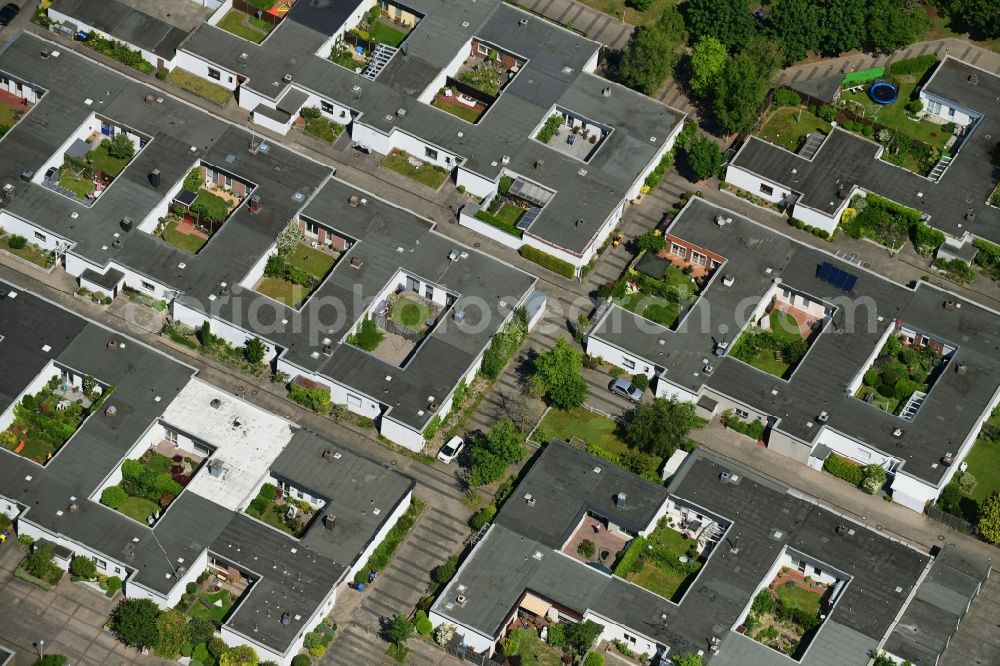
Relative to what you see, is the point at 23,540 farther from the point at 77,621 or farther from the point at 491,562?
the point at 491,562

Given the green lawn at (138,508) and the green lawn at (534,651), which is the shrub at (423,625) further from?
the green lawn at (138,508)

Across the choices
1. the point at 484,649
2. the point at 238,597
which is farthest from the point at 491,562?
the point at 238,597

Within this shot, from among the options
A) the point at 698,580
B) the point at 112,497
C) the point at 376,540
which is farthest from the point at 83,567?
the point at 698,580

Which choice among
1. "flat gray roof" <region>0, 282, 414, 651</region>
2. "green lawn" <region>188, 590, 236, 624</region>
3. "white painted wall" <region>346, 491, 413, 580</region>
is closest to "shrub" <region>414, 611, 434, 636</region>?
"white painted wall" <region>346, 491, 413, 580</region>

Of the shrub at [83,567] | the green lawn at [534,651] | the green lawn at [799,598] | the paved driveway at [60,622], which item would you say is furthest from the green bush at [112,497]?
the green lawn at [799,598]

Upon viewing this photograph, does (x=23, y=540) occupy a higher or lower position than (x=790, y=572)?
lower

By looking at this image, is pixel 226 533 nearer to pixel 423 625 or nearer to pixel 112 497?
pixel 112 497
